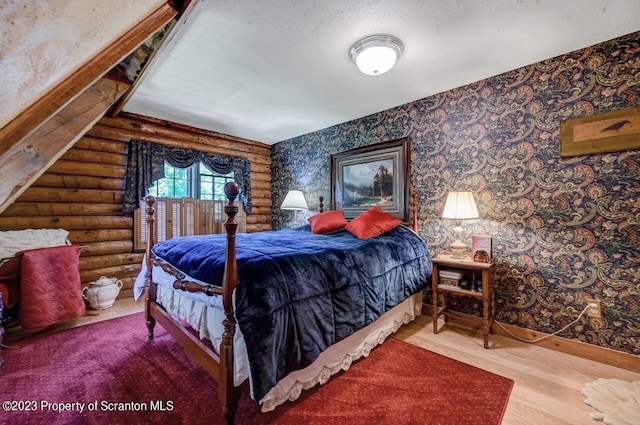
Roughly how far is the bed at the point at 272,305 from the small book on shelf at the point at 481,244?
0.66 meters

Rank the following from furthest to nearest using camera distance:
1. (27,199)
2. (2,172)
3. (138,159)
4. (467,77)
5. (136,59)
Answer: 1. (138,159)
2. (27,199)
3. (467,77)
4. (136,59)
5. (2,172)

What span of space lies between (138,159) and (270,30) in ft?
8.87

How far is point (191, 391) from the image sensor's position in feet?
5.63

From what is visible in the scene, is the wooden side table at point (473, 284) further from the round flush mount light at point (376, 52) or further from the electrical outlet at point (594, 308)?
the round flush mount light at point (376, 52)

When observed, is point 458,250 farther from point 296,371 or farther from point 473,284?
point 296,371

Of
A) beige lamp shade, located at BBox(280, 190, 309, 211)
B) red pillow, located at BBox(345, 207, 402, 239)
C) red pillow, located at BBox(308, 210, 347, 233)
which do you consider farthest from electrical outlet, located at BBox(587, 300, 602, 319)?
beige lamp shade, located at BBox(280, 190, 309, 211)

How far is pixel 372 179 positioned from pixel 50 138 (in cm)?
312

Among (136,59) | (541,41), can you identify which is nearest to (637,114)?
(541,41)

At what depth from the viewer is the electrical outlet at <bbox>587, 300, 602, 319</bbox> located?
2100mm

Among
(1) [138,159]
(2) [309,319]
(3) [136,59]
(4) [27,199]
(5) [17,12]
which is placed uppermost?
(3) [136,59]

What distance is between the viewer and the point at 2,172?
5.19 feet

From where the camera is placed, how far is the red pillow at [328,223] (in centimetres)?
315

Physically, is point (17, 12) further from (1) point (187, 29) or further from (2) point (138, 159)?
(2) point (138, 159)

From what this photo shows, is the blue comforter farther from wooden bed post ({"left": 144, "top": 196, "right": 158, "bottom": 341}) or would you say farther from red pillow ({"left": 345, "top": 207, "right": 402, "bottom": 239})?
red pillow ({"left": 345, "top": 207, "right": 402, "bottom": 239})
